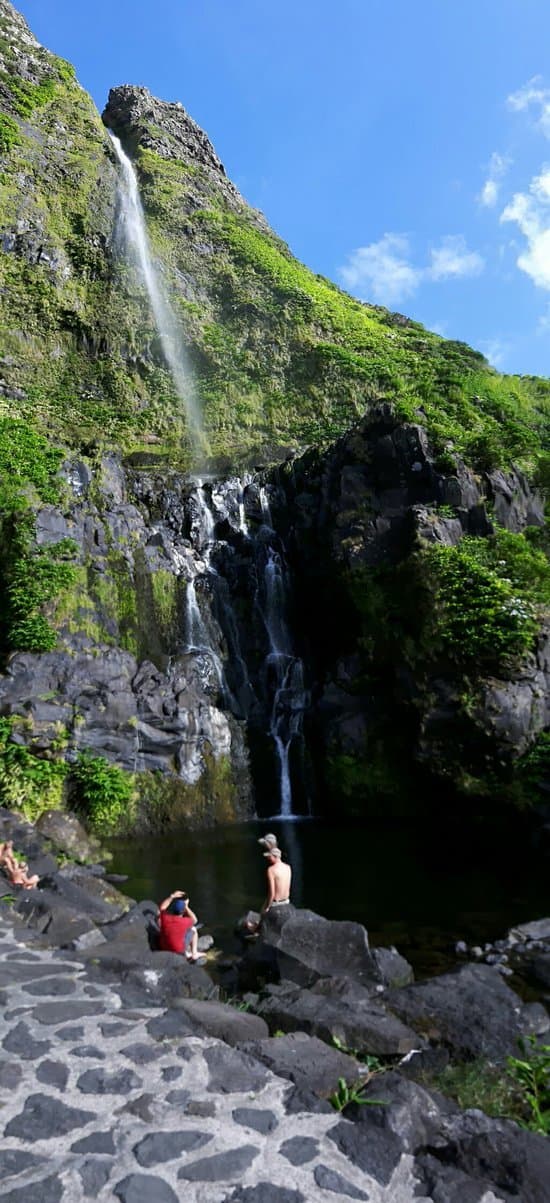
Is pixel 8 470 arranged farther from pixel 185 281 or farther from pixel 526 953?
pixel 185 281

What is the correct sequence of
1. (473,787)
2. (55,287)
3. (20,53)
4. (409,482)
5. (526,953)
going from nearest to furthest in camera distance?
1. (526,953)
2. (473,787)
3. (409,482)
4. (55,287)
5. (20,53)

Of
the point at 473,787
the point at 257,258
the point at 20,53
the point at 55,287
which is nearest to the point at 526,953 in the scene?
the point at 473,787

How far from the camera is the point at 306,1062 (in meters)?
4.82

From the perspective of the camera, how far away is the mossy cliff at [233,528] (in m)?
17.2

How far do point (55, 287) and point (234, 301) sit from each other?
1020 centimetres

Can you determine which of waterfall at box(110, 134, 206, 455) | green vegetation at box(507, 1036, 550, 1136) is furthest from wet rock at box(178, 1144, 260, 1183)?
waterfall at box(110, 134, 206, 455)

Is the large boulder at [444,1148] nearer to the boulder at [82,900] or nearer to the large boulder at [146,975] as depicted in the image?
the large boulder at [146,975]

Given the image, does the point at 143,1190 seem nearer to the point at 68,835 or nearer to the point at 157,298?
the point at 68,835

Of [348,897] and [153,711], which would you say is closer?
[348,897]

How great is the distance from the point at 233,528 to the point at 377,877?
14.7 metres

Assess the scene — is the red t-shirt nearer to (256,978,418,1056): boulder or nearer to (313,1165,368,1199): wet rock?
(256,978,418,1056): boulder

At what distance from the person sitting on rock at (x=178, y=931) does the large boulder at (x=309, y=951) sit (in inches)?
32.2

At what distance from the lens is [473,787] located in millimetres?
16328

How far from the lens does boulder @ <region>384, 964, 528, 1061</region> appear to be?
6465 millimetres
